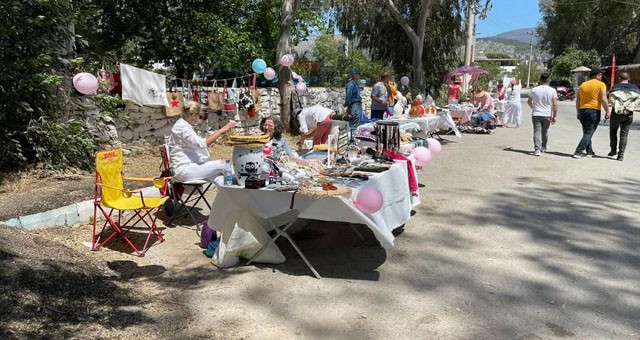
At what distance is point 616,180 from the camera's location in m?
7.79

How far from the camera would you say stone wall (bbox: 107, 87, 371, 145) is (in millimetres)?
9258

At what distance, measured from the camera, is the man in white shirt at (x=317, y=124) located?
24.9 feet

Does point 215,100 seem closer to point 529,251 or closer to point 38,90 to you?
point 38,90

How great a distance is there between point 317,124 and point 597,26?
132 ft

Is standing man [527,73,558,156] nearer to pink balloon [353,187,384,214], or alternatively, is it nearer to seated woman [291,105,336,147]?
seated woman [291,105,336,147]

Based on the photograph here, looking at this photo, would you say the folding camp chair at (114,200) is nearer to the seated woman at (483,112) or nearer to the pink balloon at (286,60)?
the pink balloon at (286,60)

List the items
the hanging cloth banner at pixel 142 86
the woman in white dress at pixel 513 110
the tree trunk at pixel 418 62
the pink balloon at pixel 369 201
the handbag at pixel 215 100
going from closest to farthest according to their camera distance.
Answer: the pink balloon at pixel 369 201 < the hanging cloth banner at pixel 142 86 < the handbag at pixel 215 100 < the woman in white dress at pixel 513 110 < the tree trunk at pixel 418 62

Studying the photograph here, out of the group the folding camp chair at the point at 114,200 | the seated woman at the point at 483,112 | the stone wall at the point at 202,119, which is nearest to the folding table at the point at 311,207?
the folding camp chair at the point at 114,200

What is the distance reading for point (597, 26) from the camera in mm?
39781

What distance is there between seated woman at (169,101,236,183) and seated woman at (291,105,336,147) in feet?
7.67

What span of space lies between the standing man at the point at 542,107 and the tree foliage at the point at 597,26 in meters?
29.8

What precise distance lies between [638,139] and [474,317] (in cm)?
1188

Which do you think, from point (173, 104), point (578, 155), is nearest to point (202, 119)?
point (173, 104)

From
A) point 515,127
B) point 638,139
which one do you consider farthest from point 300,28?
point 638,139
